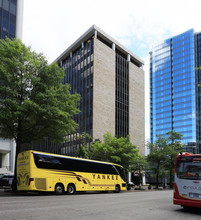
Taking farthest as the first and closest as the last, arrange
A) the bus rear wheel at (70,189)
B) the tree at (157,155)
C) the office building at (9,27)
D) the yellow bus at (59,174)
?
the tree at (157,155) < the office building at (9,27) < the bus rear wheel at (70,189) < the yellow bus at (59,174)

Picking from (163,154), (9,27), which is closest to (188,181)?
(163,154)

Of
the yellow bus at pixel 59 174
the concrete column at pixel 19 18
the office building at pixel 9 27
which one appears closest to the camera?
the yellow bus at pixel 59 174

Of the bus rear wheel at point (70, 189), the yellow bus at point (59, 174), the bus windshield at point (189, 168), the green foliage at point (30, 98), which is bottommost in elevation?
the bus rear wheel at point (70, 189)

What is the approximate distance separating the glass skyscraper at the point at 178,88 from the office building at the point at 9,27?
90.6m

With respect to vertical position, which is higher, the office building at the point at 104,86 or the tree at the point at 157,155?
the office building at the point at 104,86

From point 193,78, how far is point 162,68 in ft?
66.0

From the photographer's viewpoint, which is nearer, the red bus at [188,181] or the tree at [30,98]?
the red bus at [188,181]

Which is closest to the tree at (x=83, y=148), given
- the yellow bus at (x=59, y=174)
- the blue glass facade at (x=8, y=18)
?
the yellow bus at (x=59, y=174)

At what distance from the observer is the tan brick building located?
67.8 m

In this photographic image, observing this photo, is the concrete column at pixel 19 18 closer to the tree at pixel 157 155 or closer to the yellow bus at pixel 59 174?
the yellow bus at pixel 59 174

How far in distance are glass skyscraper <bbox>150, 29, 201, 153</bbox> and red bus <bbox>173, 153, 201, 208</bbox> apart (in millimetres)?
112373

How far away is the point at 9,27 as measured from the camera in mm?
43156

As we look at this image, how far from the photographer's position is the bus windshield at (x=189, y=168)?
37.6 ft

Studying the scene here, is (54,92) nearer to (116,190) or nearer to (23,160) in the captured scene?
(23,160)
